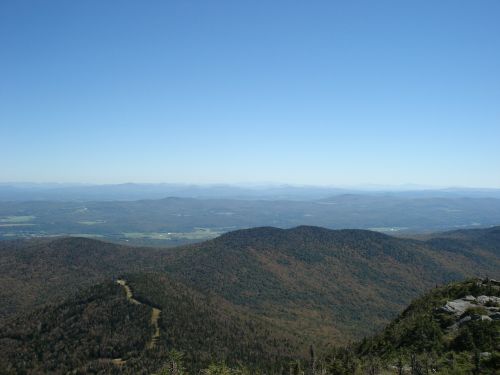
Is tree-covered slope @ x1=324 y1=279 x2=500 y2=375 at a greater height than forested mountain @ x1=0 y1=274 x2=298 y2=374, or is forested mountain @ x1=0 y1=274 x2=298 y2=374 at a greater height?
tree-covered slope @ x1=324 y1=279 x2=500 y2=375

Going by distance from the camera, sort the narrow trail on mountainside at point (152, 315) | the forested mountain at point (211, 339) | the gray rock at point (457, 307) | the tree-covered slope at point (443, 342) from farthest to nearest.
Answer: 1. the narrow trail on mountainside at point (152, 315)
2. the gray rock at point (457, 307)
3. the forested mountain at point (211, 339)
4. the tree-covered slope at point (443, 342)

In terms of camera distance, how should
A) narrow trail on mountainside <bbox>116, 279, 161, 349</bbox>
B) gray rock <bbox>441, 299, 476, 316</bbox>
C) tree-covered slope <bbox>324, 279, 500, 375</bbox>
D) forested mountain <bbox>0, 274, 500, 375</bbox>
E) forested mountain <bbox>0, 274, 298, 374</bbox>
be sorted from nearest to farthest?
1. tree-covered slope <bbox>324, 279, 500, 375</bbox>
2. forested mountain <bbox>0, 274, 500, 375</bbox>
3. gray rock <bbox>441, 299, 476, 316</bbox>
4. forested mountain <bbox>0, 274, 298, 374</bbox>
5. narrow trail on mountainside <bbox>116, 279, 161, 349</bbox>

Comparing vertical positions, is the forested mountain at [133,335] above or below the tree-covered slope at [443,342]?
below

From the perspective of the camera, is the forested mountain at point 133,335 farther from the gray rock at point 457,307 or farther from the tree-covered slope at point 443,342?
the gray rock at point 457,307

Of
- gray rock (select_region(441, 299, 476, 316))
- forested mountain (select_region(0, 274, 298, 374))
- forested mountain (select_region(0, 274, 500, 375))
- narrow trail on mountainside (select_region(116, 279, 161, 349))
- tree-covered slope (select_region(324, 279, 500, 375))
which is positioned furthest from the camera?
narrow trail on mountainside (select_region(116, 279, 161, 349))

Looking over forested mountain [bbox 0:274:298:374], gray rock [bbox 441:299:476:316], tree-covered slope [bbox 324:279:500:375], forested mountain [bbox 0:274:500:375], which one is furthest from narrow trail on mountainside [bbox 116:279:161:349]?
gray rock [bbox 441:299:476:316]

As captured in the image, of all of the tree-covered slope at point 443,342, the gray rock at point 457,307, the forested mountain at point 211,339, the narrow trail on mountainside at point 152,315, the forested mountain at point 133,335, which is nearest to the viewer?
the tree-covered slope at point 443,342

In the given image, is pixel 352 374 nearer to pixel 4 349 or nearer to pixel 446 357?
pixel 446 357

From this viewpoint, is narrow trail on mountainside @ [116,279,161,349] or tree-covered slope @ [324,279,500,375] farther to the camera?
narrow trail on mountainside @ [116,279,161,349]

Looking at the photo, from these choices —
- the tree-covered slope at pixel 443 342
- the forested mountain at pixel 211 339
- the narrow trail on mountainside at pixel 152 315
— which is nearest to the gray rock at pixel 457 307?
Answer: the tree-covered slope at pixel 443 342

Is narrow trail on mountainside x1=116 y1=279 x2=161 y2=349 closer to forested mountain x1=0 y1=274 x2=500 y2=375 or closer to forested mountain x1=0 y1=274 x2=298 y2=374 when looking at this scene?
forested mountain x1=0 y1=274 x2=298 y2=374

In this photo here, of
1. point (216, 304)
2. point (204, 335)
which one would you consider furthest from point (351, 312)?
point (204, 335)

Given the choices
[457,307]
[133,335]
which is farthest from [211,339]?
[457,307]

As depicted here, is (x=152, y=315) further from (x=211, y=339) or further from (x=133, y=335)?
(x=211, y=339)
